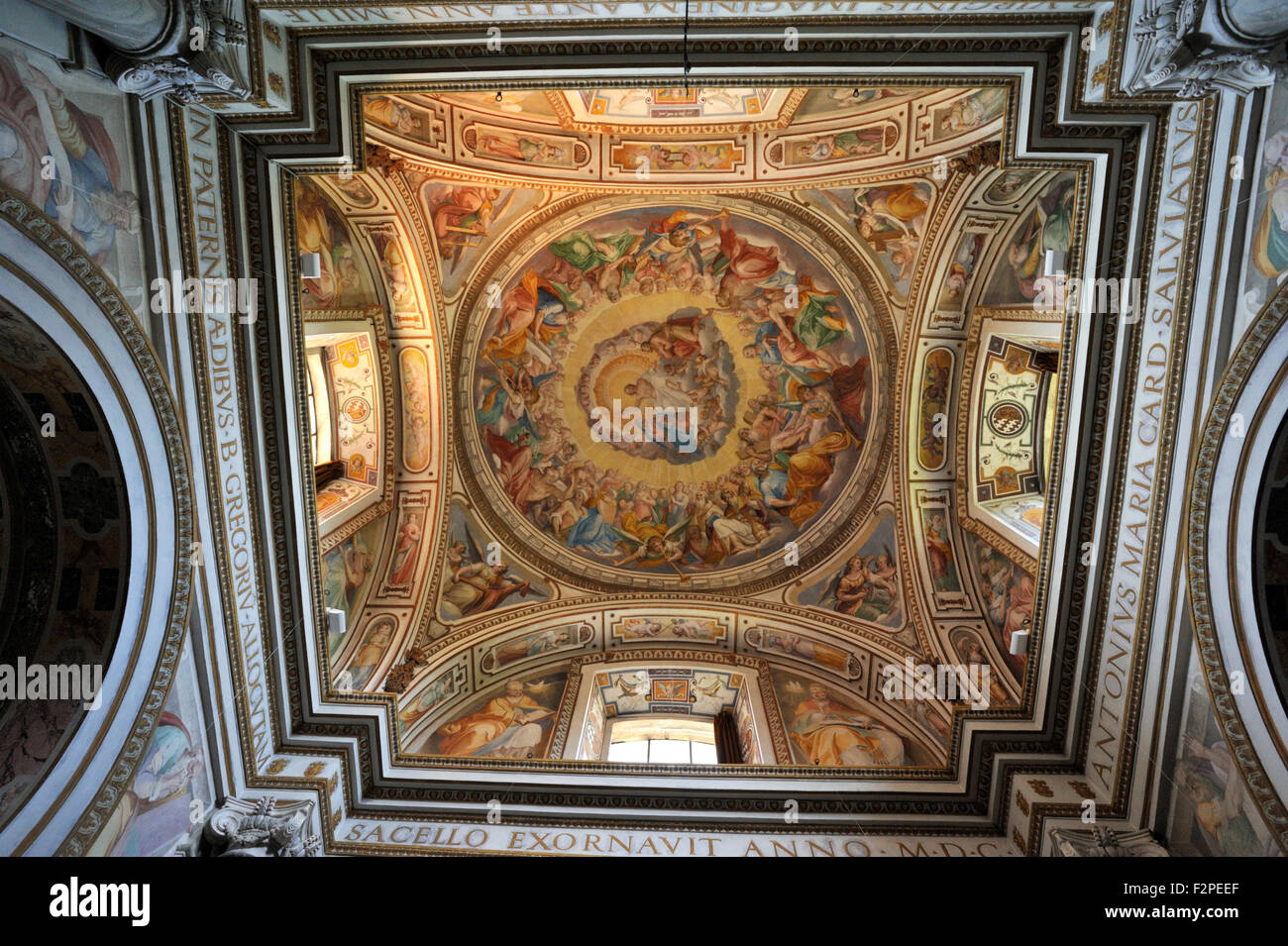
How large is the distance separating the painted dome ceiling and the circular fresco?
2.4 inches

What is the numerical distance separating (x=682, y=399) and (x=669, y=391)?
36cm

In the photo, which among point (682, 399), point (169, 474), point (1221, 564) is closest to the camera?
point (1221, 564)

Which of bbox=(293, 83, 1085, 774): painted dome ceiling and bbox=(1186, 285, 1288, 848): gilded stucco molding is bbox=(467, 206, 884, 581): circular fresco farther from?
bbox=(1186, 285, 1288, 848): gilded stucco molding

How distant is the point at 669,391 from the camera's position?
55.6 feet

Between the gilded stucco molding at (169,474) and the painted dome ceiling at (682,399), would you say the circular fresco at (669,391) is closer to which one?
the painted dome ceiling at (682,399)

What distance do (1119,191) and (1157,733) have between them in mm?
6483

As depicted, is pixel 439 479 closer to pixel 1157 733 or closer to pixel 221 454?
pixel 221 454

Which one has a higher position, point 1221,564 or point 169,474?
point 169,474

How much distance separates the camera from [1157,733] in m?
8.62

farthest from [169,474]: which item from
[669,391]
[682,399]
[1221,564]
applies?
[1221,564]

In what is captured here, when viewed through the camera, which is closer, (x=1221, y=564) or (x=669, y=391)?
(x=1221, y=564)

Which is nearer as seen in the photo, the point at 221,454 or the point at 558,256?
the point at 221,454

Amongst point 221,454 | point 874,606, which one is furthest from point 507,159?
point 874,606

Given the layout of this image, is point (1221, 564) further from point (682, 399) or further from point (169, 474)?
point (169, 474)
